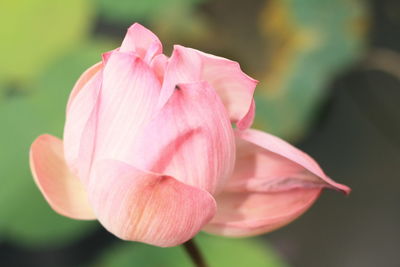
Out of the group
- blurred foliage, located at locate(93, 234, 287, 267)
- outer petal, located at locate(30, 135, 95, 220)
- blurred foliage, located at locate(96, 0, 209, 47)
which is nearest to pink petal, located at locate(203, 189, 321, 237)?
outer petal, located at locate(30, 135, 95, 220)

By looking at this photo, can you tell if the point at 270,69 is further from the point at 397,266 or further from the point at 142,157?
the point at 142,157

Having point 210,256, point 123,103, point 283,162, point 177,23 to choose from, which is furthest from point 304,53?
point 123,103

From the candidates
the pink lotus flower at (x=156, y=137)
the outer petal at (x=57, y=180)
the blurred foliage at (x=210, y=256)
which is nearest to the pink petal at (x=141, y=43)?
the pink lotus flower at (x=156, y=137)

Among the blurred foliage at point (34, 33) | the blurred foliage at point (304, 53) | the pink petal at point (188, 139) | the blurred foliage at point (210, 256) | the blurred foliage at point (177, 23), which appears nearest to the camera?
the pink petal at point (188, 139)

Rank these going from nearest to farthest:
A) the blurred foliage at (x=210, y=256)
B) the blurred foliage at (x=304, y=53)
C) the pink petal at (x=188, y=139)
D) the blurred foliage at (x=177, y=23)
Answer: the pink petal at (x=188, y=139) < the blurred foliage at (x=210, y=256) < the blurred foliage at (x=304, y=53) < the blurred foliage at (x=177, y=23)

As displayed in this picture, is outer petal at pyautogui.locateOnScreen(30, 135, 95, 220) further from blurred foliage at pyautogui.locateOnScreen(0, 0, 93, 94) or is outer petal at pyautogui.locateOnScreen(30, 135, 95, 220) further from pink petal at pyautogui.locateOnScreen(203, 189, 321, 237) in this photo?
blurred foliage at pyautogui.locateOnScreen(0, 0, 93, 94)

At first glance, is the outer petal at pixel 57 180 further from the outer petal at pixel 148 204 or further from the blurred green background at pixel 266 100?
the blurred green background at pixel 266 100
